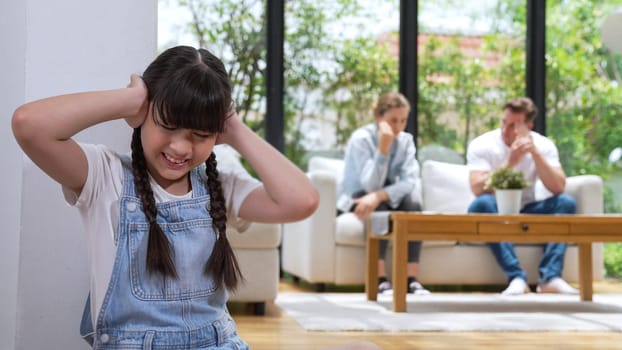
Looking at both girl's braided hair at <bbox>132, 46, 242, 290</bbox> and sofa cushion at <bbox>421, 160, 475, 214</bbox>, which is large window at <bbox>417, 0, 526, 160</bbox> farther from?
girl's braided hair at <bbox>132, 46, 242, 290</bbox>

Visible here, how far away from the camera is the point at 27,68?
1.57 m

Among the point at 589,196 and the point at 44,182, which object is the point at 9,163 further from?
the point at 589,196

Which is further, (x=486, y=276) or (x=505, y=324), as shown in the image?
(x=486, y=276)

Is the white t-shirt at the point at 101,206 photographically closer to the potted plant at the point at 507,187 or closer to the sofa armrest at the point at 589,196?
the potted plant at the point at 507,187

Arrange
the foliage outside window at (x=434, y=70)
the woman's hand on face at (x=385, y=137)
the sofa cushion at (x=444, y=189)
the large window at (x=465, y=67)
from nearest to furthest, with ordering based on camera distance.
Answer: the woman's hand on face at (x=385, y=137)
the sofa cushion at (x=444, y=189)
the foliage outside window at (x=434, y=70)
the large window at (x=465, y=67)

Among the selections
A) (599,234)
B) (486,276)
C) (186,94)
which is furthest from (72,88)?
(486,276)

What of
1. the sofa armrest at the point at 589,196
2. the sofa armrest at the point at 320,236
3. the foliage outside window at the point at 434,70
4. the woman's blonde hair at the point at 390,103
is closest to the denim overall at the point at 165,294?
the sofa armrest at the point at 320,236

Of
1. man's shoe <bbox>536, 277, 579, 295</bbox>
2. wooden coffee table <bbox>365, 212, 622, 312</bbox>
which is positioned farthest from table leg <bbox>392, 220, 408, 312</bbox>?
man's shoe <bbox>536, 277, 579, 295</bbox>

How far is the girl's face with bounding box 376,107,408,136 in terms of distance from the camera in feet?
17.0

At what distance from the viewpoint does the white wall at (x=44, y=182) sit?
5.19ft

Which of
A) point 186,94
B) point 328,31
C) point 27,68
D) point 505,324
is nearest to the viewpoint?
point 186,94

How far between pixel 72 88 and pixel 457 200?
171 inches

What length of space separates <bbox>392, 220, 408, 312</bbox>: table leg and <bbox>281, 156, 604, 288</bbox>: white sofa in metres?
0.79

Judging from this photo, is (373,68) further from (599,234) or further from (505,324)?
(505,324)
